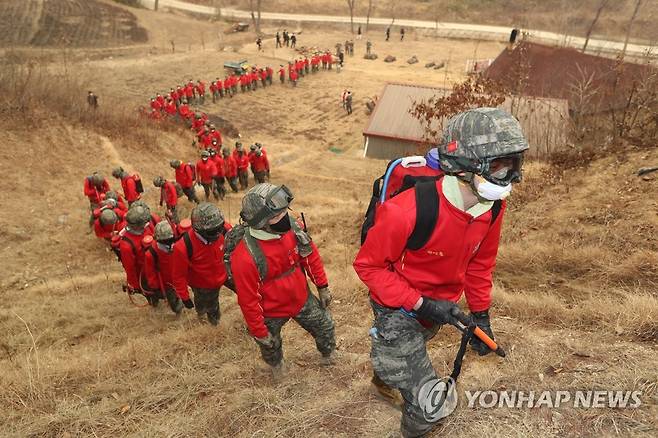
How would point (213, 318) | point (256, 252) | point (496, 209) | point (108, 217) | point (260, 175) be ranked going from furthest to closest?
point (260, 175), point (108, 217), point (213, 318), point (256, 252), point (496, 209)

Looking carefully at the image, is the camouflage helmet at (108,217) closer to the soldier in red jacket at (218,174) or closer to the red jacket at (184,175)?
the red jacket at (184,175)

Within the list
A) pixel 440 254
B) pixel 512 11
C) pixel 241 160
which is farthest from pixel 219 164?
pixel 512 11

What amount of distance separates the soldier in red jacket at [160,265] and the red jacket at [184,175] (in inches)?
264

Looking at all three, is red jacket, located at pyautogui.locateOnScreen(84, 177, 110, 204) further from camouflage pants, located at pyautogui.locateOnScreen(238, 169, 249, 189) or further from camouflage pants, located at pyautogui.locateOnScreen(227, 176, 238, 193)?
camouflage pants, located at pyautogui.locateOnScreen(238, 169, 249, 189)

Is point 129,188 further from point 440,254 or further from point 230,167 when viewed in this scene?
point 440,254

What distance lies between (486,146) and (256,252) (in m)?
2.13

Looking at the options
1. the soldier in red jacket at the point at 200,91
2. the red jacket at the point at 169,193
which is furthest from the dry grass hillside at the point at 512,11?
the red jacket at the point at 169,193

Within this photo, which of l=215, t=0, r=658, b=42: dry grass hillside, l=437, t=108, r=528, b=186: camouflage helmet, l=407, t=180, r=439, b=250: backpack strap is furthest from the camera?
l=215, t=0, r=658, b=42: dry grass hillside

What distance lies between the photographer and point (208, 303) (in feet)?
20.7

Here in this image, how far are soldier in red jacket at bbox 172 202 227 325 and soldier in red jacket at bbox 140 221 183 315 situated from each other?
0.79 ft

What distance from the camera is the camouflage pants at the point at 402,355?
3201mm

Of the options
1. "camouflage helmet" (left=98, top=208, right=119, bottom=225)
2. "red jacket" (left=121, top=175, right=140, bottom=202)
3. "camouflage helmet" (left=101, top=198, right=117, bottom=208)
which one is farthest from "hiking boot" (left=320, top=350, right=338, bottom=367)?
"red jacket" (left=121, top=175, right=140, bottom=202)

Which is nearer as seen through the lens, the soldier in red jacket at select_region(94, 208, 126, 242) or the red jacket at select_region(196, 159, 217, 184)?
the soldier in red jacket at select_region(94, 208, 126, 242)

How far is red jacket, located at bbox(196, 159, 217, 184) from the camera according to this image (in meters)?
13.6
